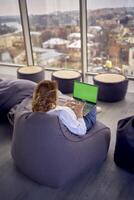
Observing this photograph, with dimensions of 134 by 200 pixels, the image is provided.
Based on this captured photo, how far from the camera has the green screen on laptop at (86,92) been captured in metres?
2.41

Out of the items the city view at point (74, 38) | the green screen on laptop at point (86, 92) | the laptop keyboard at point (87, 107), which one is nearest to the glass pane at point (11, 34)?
the city view at point (74, 38)

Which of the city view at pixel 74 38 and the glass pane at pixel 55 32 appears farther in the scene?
the glass pane at pixel 55 32

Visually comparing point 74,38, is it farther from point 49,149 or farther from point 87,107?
point 49,149

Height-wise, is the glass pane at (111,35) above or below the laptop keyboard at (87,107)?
above

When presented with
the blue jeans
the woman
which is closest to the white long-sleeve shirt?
the woman

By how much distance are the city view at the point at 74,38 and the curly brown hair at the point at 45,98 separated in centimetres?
212

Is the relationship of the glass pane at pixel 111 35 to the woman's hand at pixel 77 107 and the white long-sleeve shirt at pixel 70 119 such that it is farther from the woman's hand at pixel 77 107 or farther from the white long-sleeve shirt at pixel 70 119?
the white long-sleeve shirt at pixel 70 119

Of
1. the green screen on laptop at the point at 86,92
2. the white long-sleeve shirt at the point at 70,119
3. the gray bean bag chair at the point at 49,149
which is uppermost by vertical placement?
the green screen on laptop at the point at 86,92

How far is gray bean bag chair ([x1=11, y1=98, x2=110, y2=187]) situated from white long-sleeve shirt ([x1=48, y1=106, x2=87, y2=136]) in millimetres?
42

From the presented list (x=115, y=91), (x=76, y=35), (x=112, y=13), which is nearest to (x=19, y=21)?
(x=76, y=35)

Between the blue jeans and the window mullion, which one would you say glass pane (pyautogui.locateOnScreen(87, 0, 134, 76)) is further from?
the blue jeans

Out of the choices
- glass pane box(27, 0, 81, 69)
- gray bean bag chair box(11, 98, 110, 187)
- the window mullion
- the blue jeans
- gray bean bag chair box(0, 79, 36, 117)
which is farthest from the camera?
the window mullion

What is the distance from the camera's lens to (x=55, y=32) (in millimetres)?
4391

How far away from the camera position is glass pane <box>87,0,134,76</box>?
145 inches
